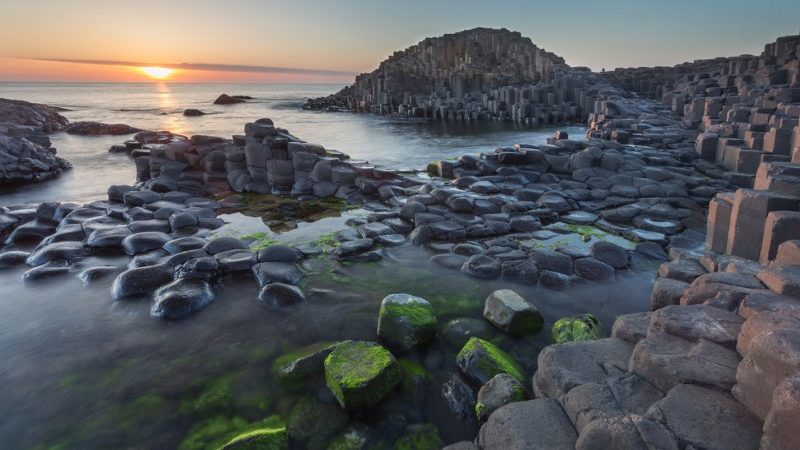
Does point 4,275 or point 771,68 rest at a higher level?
point 771,68

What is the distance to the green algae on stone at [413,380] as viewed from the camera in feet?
14.4

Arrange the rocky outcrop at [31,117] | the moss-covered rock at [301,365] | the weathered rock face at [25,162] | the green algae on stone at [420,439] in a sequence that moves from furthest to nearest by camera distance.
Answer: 1. the rocky outcrop at [31,117]
2. the weathered rock face at [25,162]
3. the moss-covered rock at [301,365]
4. the green algae on stone at [420,439]

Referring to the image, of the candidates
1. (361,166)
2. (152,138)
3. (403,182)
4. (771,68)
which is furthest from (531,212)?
(771,68)

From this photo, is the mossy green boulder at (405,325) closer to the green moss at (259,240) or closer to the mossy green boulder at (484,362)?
the mossy green boulder at (484,362)

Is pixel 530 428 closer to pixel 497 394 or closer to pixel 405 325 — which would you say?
pixel 497 394

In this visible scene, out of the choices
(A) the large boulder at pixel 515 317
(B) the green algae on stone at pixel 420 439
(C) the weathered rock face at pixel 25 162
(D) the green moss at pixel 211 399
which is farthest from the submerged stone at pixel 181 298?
(C) the weathered rock face at pixel 25 162

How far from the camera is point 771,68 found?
2573 centimetres

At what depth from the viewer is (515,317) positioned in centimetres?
527

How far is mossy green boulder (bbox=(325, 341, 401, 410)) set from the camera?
4109 mm

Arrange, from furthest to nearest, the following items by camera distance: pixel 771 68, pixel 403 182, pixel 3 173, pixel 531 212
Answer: pixel 771 68, pixel 3 173, pixel 403 182, pixel 531 212

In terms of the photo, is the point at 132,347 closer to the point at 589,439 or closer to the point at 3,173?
the point at 589,439

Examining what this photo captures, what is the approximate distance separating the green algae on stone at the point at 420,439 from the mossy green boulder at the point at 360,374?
0.43m

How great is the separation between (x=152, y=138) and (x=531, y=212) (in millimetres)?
14799

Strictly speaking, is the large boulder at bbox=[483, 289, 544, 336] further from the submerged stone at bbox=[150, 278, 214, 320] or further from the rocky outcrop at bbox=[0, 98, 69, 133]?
the rocky outcrop at bbox=[0, 98, 69, 133]
